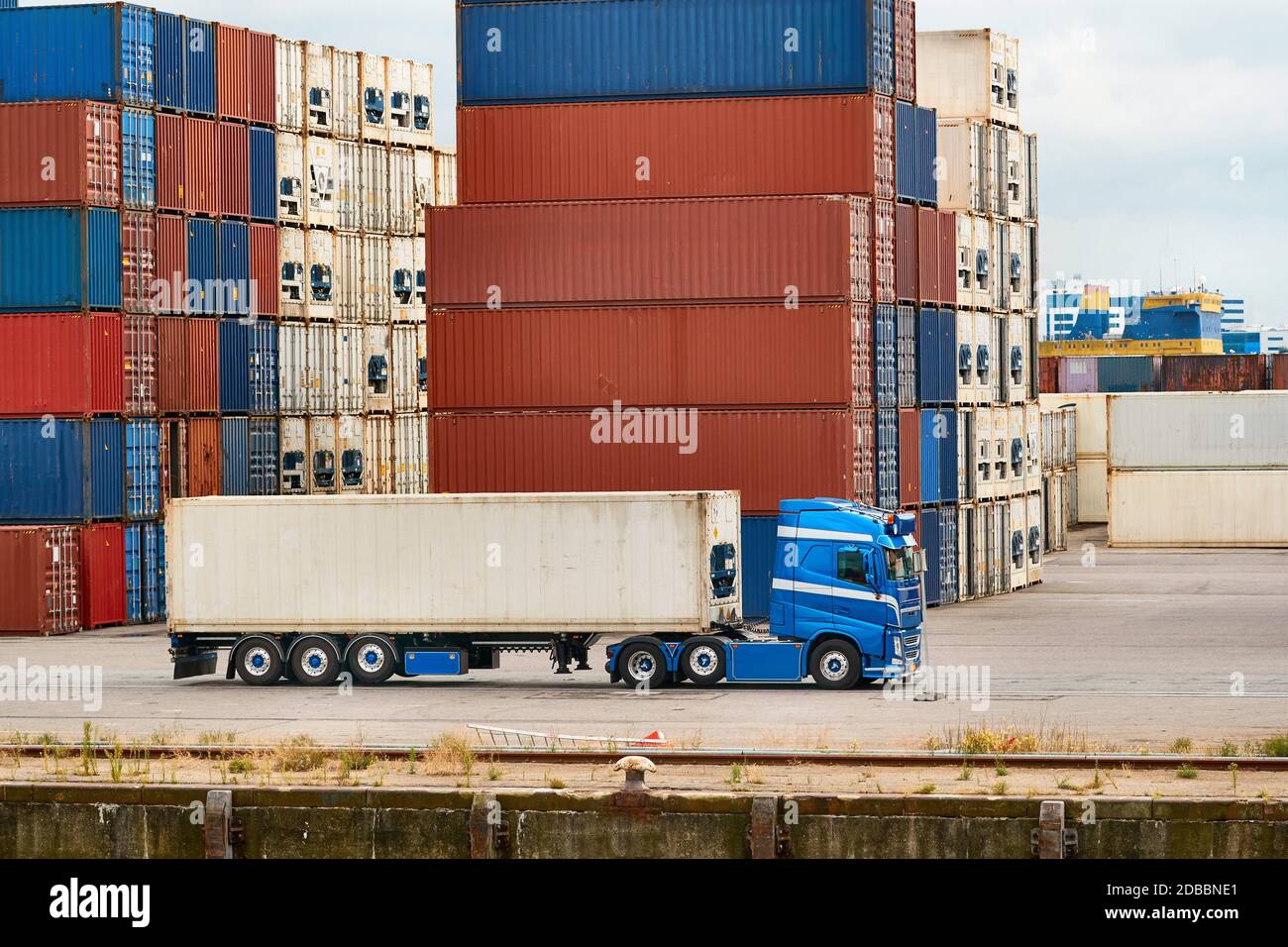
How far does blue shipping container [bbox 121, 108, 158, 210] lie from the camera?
5181 cm

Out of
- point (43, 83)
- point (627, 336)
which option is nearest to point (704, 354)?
point (627, 336)

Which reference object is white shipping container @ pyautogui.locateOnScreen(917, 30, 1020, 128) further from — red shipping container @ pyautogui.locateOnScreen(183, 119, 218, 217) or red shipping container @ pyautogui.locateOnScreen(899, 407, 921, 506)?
red shipping container @ pyautogui.locateOnScreen(183, 119, 218, 217)

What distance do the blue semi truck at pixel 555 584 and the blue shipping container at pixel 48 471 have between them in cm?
1457

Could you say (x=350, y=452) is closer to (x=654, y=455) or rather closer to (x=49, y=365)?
(x=49, y=365)

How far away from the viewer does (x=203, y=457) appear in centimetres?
5516

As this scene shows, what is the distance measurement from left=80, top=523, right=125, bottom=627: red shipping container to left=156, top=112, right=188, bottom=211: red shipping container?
8.55 m

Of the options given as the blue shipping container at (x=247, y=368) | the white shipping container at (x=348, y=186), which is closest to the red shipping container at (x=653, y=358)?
the blue shipping container at (x=247, y=368)

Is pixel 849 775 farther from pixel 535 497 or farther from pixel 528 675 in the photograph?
pixel 528 675

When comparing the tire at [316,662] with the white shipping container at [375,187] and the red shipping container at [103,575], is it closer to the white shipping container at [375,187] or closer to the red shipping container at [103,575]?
the red shipping container at [103,575]

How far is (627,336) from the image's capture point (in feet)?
159

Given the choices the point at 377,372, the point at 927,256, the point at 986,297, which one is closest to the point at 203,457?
the point at 377,372

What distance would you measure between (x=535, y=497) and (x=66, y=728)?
8.71 m

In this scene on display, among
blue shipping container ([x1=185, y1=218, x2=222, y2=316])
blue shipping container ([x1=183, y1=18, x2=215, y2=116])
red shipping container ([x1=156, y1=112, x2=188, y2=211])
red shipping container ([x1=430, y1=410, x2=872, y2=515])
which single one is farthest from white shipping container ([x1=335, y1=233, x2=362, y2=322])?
red shipping container ([x1=430, y1=410, x2=872, y2=515])

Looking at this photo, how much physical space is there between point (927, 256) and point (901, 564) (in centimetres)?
1966
